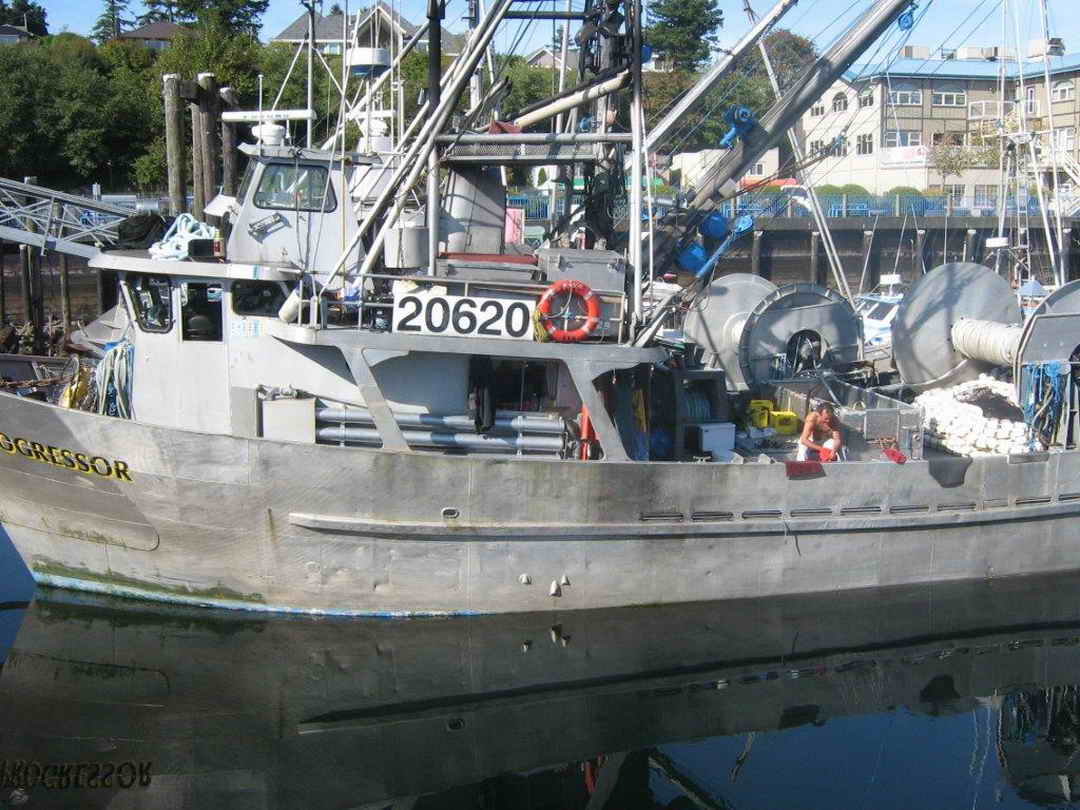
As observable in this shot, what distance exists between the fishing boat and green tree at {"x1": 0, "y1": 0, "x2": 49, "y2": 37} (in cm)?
6204

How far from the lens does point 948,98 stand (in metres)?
48.3

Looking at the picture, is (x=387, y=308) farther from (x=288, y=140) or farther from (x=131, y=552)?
(x=131, y=552)

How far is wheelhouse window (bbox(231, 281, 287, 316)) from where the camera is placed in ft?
36.0

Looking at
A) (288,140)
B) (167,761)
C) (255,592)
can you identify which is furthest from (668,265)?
(167,761)

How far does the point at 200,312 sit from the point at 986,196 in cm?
A: 3838

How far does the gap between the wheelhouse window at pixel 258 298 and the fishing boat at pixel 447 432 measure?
0.12ft

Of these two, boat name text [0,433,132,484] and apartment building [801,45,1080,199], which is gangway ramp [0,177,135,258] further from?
apartment building [801,45,1080,199]

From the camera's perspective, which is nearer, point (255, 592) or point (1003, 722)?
point (1003, 722)

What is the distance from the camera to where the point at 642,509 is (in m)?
10.9

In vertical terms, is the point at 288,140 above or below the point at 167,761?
above

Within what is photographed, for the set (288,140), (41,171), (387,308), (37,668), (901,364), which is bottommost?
(37,668)

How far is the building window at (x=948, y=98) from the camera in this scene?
4775cm

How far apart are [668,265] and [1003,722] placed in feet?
19.9

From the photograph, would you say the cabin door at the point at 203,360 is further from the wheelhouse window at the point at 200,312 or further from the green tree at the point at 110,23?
the green tree at the point at 110,23
